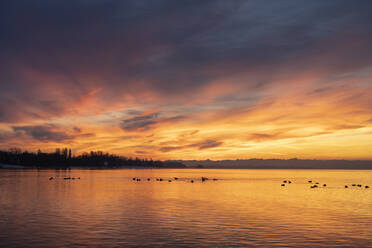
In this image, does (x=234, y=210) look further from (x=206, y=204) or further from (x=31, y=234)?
(x=31, y=234)

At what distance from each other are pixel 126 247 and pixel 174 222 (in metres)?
11.4

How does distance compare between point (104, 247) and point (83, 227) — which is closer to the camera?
point (104, 247)

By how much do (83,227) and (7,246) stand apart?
26.6 feet

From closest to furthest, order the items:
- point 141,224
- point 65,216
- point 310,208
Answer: point 141,224
point 65,216
point 310,208

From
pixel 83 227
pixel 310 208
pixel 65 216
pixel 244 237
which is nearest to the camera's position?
pixel 244 237

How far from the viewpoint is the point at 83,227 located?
107 feet

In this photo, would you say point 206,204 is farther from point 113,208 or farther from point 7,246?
point 7,246

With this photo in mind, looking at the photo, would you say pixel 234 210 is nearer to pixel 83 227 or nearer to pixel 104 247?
pixel 83 227

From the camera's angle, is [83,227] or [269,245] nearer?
[269,245]

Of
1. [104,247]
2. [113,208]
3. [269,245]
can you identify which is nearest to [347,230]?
[269,245]

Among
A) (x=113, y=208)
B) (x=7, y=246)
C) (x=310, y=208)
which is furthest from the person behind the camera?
(x=310, y=208)

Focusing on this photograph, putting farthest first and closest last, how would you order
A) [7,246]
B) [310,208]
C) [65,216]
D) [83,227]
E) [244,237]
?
[310,208] → [65,216] → [83,227] → [244,237] → [7,246]

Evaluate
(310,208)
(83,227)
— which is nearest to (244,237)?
(83,227)

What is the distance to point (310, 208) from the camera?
50.2 m
